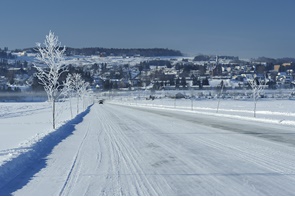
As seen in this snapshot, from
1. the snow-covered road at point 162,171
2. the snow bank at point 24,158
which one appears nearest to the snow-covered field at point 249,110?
the snow-covered road at point 162,171

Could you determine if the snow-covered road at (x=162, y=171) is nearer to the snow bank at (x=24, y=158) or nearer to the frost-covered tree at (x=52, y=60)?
the snow bank at (x=24, y=158)

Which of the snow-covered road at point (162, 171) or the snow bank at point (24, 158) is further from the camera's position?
the snow bank at point (24, 158)

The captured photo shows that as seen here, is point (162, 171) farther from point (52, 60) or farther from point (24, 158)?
point (52, 60)

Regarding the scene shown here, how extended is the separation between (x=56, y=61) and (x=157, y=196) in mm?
17200

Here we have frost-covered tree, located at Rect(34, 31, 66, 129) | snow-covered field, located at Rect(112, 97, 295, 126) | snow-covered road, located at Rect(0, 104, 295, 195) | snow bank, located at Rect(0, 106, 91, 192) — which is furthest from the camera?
snow-covered field, located at Rect(112, 97, 295, 126)

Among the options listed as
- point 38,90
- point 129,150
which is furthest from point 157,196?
point 38,90

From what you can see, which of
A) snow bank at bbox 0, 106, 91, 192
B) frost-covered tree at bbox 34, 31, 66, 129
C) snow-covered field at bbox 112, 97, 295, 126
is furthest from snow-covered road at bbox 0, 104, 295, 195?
snow-covered field at bbox 112, 97, 295, 126

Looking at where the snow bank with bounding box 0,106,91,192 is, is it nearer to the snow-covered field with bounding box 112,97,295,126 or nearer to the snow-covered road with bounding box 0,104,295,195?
the snow-covered road with bounding box 0,104,295,195

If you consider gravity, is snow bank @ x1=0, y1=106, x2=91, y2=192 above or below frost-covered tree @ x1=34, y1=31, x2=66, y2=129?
below

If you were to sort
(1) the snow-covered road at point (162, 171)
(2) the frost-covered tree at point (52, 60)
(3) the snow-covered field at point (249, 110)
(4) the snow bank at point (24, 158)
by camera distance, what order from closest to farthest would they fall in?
(1) the snow-covered road at point (162, 171), (4) the snow bank at point (24, 158), (2) the frost-covered tree at point (52, 60), (3) the snow-covered field at point (249, 110)

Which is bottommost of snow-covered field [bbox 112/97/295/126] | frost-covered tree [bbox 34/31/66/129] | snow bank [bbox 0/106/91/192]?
snow-covered field [bbox 112/97/295/126]

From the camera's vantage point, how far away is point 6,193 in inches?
267

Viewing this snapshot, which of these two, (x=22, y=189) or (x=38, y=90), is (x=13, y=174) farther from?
(x=38, y=90)

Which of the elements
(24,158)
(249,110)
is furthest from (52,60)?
(249,110)
